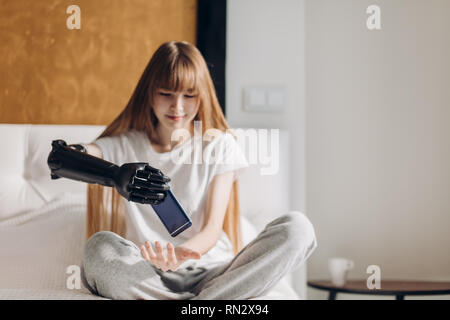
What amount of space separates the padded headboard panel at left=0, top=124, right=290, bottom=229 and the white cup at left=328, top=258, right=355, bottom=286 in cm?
14

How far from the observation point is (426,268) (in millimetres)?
894

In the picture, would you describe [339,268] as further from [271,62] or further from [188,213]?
[271,62]

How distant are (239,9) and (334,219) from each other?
479 mm

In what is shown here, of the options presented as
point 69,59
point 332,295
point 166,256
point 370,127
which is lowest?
point 332,295

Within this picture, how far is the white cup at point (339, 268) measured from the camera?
892 millimetres

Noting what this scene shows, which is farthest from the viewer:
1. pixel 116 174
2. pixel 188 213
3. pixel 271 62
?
pixel 271 62

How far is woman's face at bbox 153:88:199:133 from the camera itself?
2.72 feet

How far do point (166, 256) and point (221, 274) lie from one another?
102mm

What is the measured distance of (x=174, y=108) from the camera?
2.73 ft

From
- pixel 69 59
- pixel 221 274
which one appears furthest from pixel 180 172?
pixel 69 59

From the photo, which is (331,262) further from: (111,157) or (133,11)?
(133,11)

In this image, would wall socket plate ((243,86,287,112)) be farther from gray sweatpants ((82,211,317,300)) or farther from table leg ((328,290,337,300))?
table leg ((328,290,337,300))

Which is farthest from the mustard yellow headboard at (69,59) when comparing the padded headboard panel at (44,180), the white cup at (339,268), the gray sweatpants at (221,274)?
the white cup at (339,268)

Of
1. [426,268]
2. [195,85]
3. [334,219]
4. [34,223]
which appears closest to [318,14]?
[195,85]
